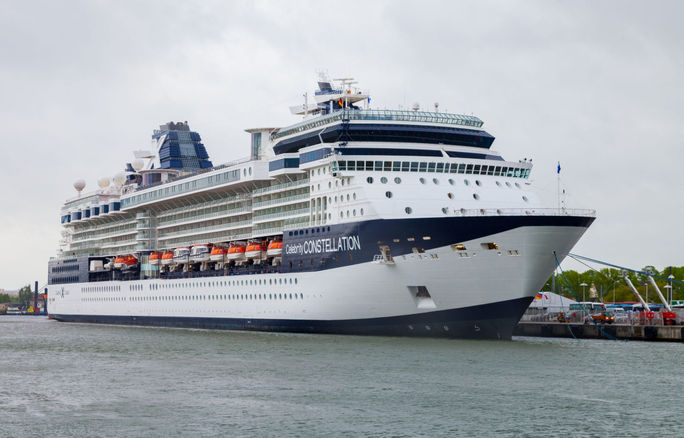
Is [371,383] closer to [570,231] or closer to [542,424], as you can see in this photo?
[542,424]

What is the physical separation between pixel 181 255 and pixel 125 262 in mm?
11064

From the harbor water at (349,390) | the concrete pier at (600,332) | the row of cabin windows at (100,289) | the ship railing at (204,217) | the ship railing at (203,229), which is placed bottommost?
the harbor water at (349,390)

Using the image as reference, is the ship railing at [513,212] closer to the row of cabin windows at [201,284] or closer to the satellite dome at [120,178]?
the row of cabin windows at [201,284]

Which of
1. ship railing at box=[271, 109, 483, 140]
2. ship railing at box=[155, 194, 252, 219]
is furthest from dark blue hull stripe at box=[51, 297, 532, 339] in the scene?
ship railing at box=[155, 194, 252, 219]

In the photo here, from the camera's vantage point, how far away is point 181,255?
197ft

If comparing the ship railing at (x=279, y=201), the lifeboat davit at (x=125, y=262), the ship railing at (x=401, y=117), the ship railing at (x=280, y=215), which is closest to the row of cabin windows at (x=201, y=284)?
the lifeboat davit at (x=125, y=262)

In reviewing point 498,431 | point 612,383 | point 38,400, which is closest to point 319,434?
point 498,431

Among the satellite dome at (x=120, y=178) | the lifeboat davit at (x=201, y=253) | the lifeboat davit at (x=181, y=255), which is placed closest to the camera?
the lifeboat davit at (x=201, y=253)

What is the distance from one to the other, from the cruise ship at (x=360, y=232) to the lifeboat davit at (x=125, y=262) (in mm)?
4706

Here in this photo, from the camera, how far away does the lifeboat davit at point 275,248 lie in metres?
49.3

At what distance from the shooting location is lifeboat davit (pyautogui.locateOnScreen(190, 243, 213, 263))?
188ft

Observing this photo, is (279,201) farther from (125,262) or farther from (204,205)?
(125,262)

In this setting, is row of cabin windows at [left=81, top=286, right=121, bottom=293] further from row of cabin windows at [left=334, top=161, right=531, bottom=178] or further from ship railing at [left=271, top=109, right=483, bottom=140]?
row of cabin windows at [left=334, top=161, right=531, bottom=178]

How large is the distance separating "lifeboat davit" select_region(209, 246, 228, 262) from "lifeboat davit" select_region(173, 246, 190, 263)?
12.0ft
